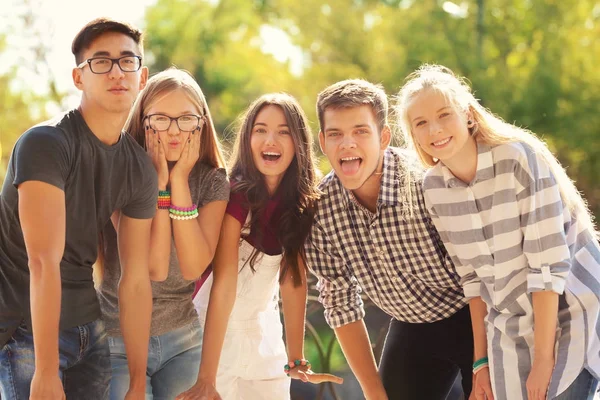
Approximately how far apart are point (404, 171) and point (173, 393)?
1.19 meters

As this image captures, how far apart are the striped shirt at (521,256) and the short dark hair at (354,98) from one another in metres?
0.45

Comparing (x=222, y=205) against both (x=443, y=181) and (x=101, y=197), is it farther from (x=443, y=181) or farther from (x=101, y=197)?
(x=443, y=181)

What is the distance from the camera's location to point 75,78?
2.45 m

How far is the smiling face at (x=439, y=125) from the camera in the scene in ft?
8.64

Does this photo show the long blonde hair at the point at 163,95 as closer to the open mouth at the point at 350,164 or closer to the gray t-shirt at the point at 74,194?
the gray t-shirt at the point at 74,194

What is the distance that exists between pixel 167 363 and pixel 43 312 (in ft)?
2.31

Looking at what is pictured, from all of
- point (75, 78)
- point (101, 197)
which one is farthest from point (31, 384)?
point (75, 78)

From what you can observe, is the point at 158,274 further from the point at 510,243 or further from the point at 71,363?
the point at 510,243

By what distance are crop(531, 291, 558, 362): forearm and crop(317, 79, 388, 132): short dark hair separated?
94 centimetres

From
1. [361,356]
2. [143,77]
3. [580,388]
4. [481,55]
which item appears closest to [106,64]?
[143,77]

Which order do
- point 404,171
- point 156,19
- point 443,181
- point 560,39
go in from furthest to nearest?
point 156,19 < point 560,39 < point 404,171 < point 443,181

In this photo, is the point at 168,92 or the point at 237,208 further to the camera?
the point at 237,208

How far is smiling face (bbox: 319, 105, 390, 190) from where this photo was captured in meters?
2.90

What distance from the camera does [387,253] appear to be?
2.96 metres
